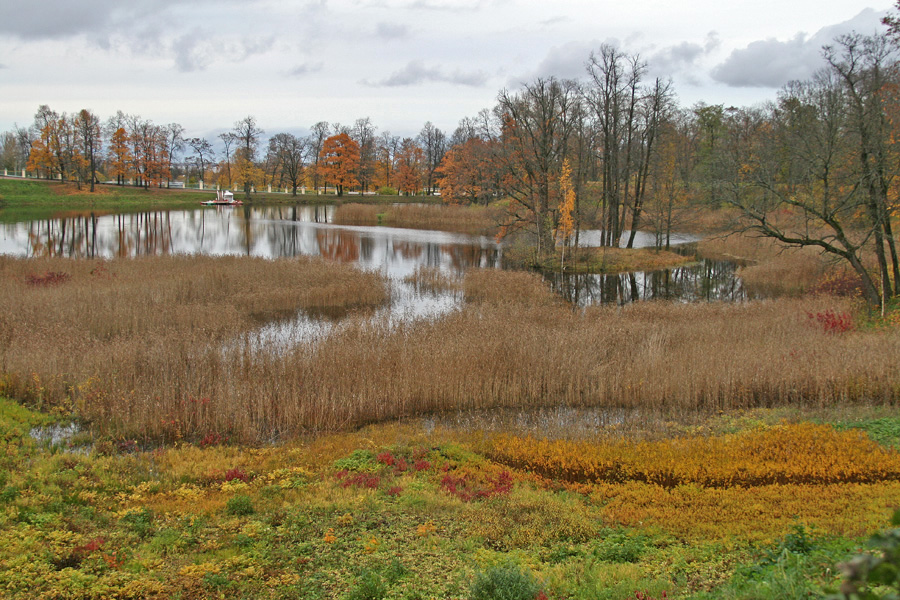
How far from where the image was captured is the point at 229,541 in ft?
21.5

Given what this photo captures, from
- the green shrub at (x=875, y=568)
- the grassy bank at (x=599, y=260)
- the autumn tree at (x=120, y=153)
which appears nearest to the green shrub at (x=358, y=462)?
the green shrub at (x=875, y=568)

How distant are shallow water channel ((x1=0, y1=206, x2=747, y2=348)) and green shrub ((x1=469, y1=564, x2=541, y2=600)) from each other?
37.4 ft

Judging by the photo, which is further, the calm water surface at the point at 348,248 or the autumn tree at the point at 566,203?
the autumn tree at the point at 566,203

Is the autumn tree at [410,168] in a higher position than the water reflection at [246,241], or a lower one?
higher

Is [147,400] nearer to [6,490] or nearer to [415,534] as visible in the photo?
[6,490]

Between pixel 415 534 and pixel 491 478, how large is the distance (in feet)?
7.21

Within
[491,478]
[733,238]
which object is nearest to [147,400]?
[491,478]

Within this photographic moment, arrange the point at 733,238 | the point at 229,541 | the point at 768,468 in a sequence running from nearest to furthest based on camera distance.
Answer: the point at 229,541 → the point at 768,468 → the point at 733,238

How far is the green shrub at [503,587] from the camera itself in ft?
16.0

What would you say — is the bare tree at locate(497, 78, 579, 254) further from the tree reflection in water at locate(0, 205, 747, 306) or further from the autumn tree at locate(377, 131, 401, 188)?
the autumn tree at locate(377, 131, 401, 188)

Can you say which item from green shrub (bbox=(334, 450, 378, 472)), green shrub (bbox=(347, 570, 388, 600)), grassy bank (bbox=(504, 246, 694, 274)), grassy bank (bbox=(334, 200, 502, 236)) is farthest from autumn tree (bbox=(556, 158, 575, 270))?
green shrub (bbox=(347, 570, 388, 600))

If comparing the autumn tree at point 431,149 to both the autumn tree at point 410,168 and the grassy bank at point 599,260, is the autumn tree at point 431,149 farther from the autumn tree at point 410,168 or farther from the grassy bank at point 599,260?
the grassy bank at point 599,260

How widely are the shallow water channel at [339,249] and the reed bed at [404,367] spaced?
227 cm

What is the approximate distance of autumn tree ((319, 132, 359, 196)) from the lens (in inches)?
3403
